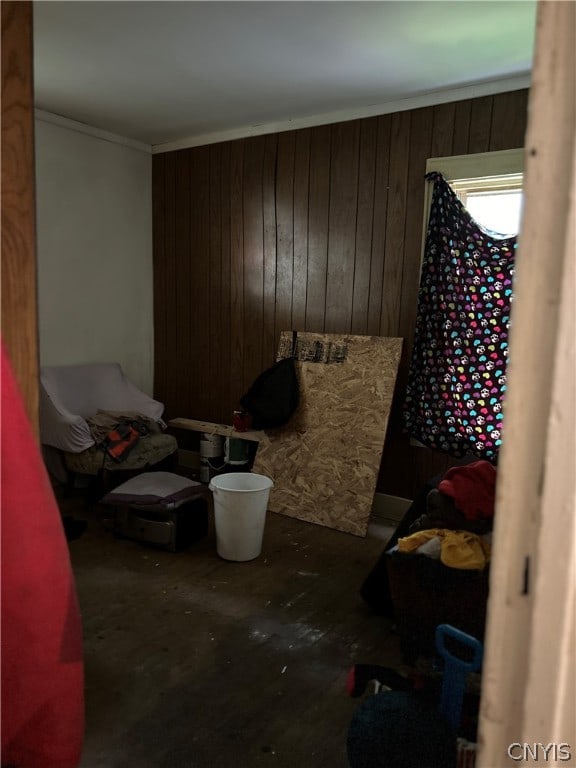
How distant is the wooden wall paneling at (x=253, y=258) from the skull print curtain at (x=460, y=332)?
4.42 feet

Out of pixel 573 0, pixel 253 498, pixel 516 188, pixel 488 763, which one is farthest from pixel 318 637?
pixel 516 188

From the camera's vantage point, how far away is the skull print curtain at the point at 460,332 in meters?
3.19

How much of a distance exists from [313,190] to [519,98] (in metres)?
1.42

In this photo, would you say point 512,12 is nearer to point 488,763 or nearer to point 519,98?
point 519,98

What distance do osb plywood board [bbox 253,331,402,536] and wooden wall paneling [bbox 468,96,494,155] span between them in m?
1.27

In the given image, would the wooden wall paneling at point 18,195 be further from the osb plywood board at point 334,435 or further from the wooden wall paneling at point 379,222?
the wooden wall paneling at point 379,222

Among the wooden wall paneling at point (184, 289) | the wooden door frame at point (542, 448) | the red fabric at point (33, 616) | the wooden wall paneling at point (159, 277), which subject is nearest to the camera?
the wooden door frame at point (542, 448)

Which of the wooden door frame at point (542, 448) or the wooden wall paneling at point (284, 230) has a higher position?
the wooden wall paneling at point (284, 230)

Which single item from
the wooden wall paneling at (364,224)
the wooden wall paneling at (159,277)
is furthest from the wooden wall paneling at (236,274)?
the wooden wall paneling at (364,224)

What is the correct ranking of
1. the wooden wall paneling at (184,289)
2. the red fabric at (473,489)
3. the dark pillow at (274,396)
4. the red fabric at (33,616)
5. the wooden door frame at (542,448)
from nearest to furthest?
the wooden door frame at (542,448) < the red fabric at (33,616) < the red fabric at (473,489) < the dark pillow at (274,396) < the wooden wall paneling at (184,289)

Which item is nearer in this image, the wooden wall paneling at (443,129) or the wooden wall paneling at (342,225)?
the wooden wall paneling at (443,129)

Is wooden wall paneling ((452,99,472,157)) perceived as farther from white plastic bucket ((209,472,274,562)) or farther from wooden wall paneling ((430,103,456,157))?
white plastic bucket ((209,472,274,562))

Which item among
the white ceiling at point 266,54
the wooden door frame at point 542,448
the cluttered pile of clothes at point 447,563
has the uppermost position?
the white ceiling at point 266,54

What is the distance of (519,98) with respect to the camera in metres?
3.13
